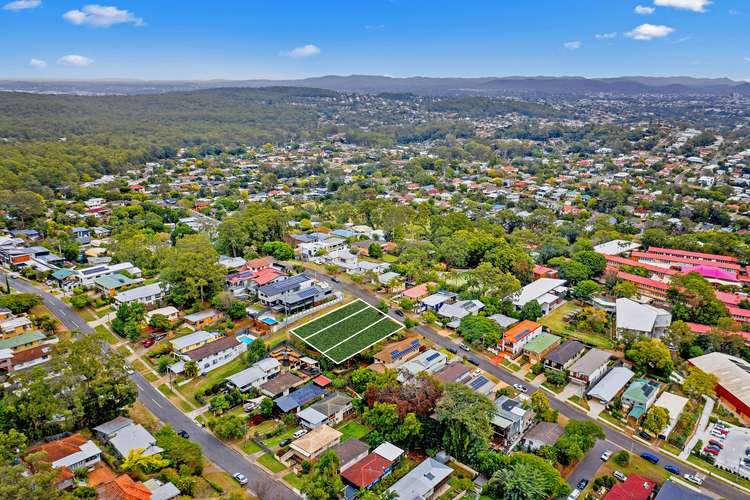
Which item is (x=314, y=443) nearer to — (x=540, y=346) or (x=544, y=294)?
(x=540, y=346)

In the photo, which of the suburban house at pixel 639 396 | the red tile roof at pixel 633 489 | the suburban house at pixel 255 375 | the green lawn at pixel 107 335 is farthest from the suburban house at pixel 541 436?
the green lawn at pixel 107 335

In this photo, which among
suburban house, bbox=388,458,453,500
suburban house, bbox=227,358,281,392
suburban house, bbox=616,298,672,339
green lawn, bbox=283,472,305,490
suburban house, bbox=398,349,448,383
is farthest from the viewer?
suburban house, bbox=616,298,672,339

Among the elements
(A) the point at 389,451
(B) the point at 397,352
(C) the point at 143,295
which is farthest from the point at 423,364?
(C) the point at 143,295

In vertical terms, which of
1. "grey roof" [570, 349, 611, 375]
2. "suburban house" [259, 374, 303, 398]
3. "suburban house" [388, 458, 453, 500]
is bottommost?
"suburban house" [388, 458, 453, 500]

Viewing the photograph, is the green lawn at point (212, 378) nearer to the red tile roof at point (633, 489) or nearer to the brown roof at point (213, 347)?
the brown roof at point (213, 347)

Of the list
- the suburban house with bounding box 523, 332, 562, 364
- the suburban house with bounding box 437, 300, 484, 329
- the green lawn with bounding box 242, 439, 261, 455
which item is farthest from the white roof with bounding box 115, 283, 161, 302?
the suburban house with bounding box 523, 332, 562, 364

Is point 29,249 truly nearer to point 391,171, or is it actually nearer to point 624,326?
point 624,326

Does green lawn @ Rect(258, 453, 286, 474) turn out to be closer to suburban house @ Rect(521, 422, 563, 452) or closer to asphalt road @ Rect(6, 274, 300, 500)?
asphalt road @ Rect(6, 274, 300, 500)
